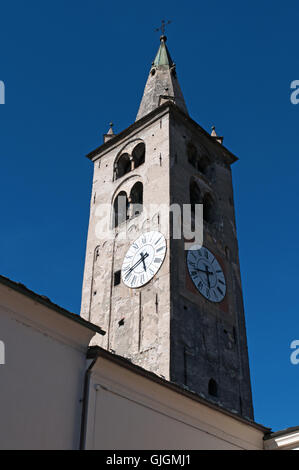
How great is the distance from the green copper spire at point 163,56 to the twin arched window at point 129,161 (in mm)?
7679

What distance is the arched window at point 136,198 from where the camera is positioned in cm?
2467

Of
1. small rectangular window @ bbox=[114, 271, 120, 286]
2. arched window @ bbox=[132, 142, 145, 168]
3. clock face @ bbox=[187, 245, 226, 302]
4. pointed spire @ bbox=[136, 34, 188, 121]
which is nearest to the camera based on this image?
clock face @ bbox=[187, 245, 226, 302]

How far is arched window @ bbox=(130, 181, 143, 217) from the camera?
80.9 feet

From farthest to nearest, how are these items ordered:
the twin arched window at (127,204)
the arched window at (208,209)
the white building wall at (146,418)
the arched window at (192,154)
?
the arched window at (192,154)
the arched window at (208,209)
the twin arched window at (127,204)
the white building wall at (146,418)

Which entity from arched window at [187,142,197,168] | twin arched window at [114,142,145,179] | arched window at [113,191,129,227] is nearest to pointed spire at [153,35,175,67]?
arched window at [187,142,197,168]

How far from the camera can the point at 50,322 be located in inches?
364

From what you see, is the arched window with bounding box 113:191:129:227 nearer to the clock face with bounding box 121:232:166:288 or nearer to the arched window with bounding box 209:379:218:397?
the clock face with bounding box 121:232:166:288

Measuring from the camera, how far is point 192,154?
27.1 metres

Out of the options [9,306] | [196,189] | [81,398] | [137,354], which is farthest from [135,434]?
[196,189]

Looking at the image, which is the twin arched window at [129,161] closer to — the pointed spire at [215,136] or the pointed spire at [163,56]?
the pointed spire at [215,136]

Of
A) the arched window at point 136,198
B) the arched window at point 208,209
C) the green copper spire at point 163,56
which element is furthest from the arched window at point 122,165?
the green copper spire at point 163,56

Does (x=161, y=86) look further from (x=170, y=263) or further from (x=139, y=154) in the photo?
(x=170, y=263)

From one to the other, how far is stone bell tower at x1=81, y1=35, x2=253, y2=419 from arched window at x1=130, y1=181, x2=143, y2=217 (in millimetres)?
47

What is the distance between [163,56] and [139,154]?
8.81m
